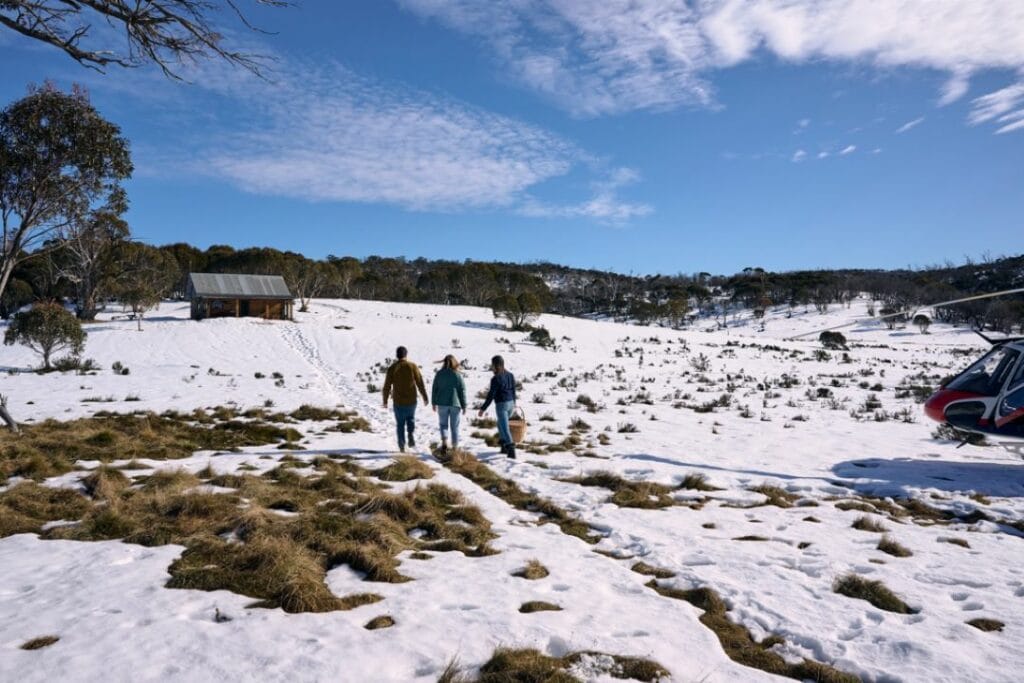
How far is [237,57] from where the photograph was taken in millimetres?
5387

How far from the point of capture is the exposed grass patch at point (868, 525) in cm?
676

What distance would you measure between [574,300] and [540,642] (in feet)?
337

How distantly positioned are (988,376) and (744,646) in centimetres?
856

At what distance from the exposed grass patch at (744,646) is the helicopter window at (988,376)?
7719mm

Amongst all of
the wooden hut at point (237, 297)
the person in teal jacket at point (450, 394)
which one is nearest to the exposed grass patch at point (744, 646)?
the person in teal jacket at point (450, 394)

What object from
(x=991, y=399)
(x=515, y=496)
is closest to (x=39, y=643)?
(x=515, y=496)

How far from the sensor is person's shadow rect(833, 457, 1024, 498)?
8.70 m

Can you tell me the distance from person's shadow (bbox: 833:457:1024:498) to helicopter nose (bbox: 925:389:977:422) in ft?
2.92

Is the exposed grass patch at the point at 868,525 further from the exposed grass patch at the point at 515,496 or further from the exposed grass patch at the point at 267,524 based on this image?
the exposed grass patch at the point at 267,524

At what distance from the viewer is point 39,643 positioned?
12.3 feet

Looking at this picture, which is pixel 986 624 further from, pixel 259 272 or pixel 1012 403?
pixel 259 272

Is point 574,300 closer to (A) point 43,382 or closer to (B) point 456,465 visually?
(A) point 43,382

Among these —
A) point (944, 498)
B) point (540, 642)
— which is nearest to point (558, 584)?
point (540, 642)

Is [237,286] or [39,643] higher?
[237,286]
